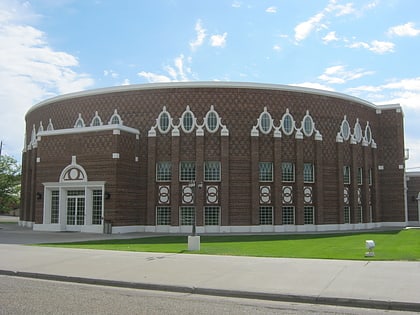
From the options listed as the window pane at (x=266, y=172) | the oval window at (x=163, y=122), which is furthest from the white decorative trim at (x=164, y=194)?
the window pane at (x=266, y=172)

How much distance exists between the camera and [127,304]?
10523 millimetres

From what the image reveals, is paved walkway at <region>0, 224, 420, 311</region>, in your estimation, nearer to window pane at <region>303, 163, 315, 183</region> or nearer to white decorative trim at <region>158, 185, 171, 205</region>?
white decorative trim at <region>158, 185, 171, 205</region>

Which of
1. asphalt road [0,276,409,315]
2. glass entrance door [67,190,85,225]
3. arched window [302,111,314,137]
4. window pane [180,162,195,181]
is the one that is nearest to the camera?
asphalt road [0,276,409,315]

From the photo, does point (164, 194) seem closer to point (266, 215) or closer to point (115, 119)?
point (115, 119)

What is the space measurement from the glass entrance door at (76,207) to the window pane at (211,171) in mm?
9349

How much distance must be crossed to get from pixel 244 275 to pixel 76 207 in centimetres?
2526

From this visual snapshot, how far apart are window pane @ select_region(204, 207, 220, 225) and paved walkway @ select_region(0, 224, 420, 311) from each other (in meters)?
18.5

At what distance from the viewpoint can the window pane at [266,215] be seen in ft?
125

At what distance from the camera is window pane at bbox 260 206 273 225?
3822cm

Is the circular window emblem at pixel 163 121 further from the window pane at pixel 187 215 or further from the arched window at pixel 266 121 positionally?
the arched window at pixel 266 121

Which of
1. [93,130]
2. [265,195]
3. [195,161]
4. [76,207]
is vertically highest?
[93,130]

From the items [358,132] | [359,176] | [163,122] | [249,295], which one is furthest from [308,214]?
[249,295]

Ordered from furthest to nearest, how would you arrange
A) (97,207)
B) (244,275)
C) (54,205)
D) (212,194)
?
(54,205) < (212,194) < (97,207) < (244,275)

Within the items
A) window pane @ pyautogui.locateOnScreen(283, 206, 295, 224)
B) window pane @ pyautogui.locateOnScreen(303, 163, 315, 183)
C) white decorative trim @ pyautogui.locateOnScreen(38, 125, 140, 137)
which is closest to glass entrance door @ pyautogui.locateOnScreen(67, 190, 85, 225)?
white decorative trim @ pyautogui.locateOnScreen(38, 125, 140, 137)
